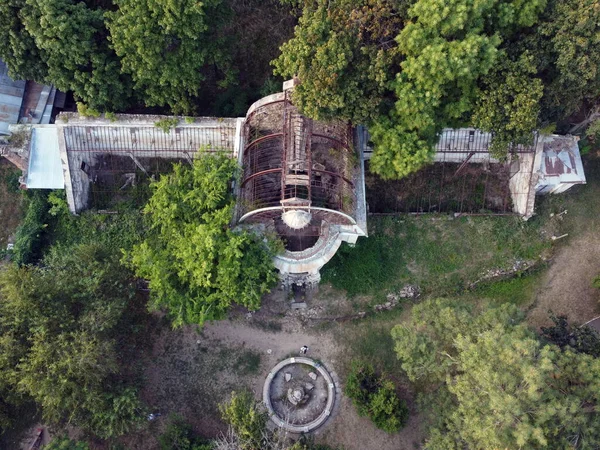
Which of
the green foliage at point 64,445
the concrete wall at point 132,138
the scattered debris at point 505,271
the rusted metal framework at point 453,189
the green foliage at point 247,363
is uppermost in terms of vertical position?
the concrete wall at point 132,138

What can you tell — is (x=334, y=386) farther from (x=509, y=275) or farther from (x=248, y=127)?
(x=248, y=127)

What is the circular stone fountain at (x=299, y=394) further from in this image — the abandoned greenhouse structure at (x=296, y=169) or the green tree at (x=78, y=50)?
the green tree at (x=78, y=50)

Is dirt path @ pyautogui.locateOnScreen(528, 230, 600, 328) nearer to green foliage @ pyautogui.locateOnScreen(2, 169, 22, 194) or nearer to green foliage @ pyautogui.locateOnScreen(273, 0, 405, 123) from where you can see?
green foliage @ pyautogui.locateOnScreen(273, 0, 405, 123)

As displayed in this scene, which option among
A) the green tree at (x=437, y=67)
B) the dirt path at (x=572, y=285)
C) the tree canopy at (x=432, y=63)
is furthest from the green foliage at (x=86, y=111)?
the dirt path at (x=572, y=285)

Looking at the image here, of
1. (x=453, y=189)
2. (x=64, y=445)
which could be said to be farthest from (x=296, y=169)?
(x=64, y=445)

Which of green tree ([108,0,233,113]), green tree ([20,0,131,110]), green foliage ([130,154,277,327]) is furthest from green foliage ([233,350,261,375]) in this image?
green tree ([20,0,131,110])

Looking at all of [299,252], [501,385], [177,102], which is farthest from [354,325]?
[177,102]
